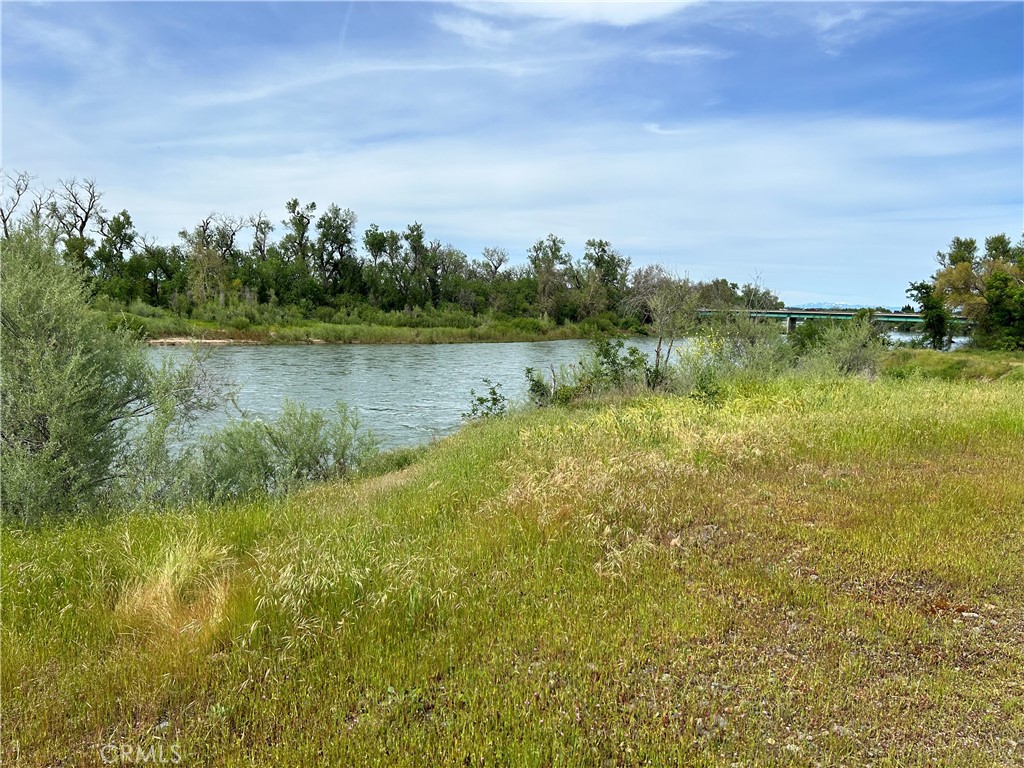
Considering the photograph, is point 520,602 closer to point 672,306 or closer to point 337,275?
point 672,306

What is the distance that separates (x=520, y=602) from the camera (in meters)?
4.18

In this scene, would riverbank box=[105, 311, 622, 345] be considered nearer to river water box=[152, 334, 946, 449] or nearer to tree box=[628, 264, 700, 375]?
river water box=[152, 334, 946, 449]

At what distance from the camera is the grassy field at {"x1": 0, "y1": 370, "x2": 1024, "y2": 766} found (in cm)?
287

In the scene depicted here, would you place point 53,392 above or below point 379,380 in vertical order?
above

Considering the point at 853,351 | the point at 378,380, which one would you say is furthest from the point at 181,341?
the point at 853,351

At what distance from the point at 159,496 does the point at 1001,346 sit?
176 feet

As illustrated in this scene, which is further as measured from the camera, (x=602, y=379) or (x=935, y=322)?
(x=935, y=322)

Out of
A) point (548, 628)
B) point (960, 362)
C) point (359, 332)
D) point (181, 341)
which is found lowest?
point (548, 628)

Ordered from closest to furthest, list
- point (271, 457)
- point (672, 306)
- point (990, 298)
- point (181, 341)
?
point (271, 457)
point (672, 306)
point (990, 298)
point (181, 341)

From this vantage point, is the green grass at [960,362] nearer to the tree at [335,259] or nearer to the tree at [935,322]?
the tree at [935,322]

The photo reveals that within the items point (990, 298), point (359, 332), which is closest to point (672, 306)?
point (990, 298)

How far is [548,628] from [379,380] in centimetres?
2994

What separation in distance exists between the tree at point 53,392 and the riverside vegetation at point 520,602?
0.04 metres

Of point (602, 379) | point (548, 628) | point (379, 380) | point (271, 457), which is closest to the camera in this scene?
point (548, 628)
